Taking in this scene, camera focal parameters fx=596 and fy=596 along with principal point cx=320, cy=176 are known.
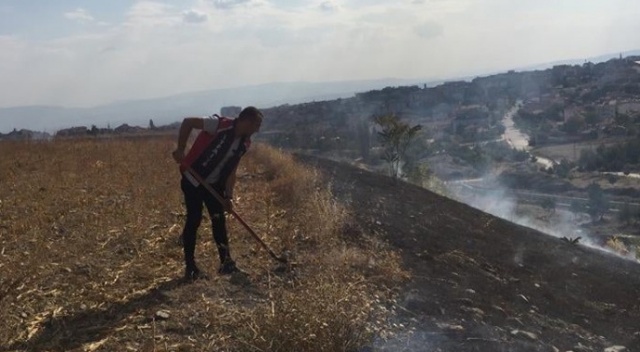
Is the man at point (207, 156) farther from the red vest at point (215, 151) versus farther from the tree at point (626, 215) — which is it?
the tree at point (626, 215)

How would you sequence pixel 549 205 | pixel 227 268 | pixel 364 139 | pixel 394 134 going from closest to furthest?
pixel 227 268 → pixel 394 134 → pixel 549 205 → pixel 364 139

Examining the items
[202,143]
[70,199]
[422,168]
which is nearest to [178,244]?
[202,143]

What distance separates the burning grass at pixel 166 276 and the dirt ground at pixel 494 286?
36 centimetres

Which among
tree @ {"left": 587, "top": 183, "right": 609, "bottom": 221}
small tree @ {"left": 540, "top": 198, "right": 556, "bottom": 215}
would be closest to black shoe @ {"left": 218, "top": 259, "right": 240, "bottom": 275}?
small tree @ {"left": 540, "top": 198, "right": 556, "bottom": 215}

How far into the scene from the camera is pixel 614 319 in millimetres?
6008

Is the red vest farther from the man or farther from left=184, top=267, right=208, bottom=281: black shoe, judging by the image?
left=184, top=267, right=208, bottom=281: black shoe

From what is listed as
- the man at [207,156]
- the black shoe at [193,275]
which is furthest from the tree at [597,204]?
the black shoe at [193,275]

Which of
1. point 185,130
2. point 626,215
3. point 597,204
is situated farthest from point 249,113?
point 597,204

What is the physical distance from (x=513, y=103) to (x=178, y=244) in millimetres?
66915

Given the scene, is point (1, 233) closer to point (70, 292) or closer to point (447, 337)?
point (70, 292)

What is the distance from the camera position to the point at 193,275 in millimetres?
4719

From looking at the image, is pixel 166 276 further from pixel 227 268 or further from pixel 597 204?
pixel 597 204

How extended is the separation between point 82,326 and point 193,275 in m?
1.09

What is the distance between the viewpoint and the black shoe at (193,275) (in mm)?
4695
